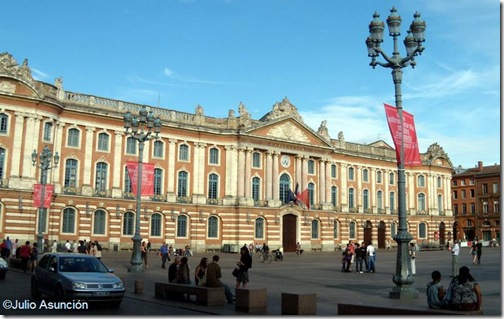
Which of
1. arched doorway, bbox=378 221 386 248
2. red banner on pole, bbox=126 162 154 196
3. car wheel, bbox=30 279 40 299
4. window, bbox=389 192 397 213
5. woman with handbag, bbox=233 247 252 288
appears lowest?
car wheel, bbox=30 279 40 299

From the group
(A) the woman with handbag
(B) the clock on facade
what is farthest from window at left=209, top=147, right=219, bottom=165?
(A) the woman with handbag

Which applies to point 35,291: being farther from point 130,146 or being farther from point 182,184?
point 182,184

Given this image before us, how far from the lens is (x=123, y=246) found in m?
50.0

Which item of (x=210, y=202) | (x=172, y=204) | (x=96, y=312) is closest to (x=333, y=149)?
(x=210, y=202)

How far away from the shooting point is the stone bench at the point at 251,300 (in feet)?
50.3

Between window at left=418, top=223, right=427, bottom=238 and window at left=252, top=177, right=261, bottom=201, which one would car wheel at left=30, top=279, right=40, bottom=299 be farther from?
window at left=418, top=223, right=427, bottom=238

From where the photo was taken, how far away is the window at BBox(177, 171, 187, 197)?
179 ft

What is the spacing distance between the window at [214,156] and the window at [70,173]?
45.6 ft

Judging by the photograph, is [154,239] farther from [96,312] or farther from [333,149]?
[96,312]

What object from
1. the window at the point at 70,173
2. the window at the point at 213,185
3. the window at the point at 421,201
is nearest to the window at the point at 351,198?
the window at the point at 421,201

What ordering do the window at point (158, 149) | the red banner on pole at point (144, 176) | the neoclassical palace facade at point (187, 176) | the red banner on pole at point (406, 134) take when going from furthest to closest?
the window at point (158, 149)
the neoclassical palace facade at point (187, 176)
the red banner on pole at point (144, 176)
the red banner on pole at point (406, 134)

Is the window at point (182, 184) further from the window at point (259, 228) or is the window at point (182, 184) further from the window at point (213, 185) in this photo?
the window at point (259, 228)

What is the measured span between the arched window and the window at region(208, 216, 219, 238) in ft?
26.7

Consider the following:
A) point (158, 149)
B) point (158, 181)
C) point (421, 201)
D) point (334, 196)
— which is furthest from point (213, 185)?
point (421, 201)
